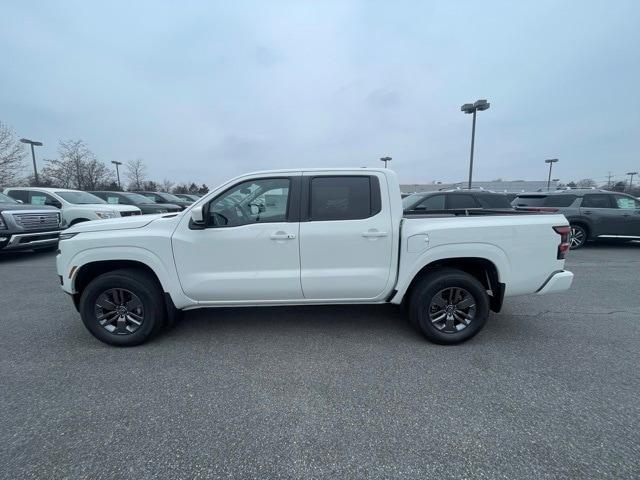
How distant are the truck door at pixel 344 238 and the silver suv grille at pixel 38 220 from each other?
8.22 metres

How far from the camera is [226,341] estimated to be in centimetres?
340

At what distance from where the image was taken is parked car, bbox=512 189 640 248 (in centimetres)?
863

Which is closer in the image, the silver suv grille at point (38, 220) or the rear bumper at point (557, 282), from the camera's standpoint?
the rear bumper at point (557, 282)

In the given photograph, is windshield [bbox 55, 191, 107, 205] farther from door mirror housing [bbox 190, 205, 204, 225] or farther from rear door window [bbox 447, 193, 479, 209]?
rear door window [bbox 447, 193, 479, 209]

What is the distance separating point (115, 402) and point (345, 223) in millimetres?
2557

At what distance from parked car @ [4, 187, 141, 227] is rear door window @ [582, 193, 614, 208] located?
14.0m

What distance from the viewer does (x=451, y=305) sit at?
3.28 meters

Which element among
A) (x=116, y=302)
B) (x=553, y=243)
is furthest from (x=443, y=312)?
(x=116, y=302)

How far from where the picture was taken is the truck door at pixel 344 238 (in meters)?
3.17

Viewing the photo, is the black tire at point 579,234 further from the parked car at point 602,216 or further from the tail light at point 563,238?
the tail light at point 563,238

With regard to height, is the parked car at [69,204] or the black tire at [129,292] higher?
the parked car at [69,204]

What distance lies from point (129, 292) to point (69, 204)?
859 cm

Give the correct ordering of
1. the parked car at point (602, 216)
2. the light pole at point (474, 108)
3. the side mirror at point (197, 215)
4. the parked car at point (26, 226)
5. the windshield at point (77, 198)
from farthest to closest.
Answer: the light pole at point (474, 108) → the windshield at point (77, 198) → the parked car at point (602, 216) → the parked car at point (26, 226) → the side mirror at point (197, 215)

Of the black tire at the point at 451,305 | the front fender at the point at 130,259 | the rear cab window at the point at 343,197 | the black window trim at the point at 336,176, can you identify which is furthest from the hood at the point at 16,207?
the black tire at the point at 451,305
